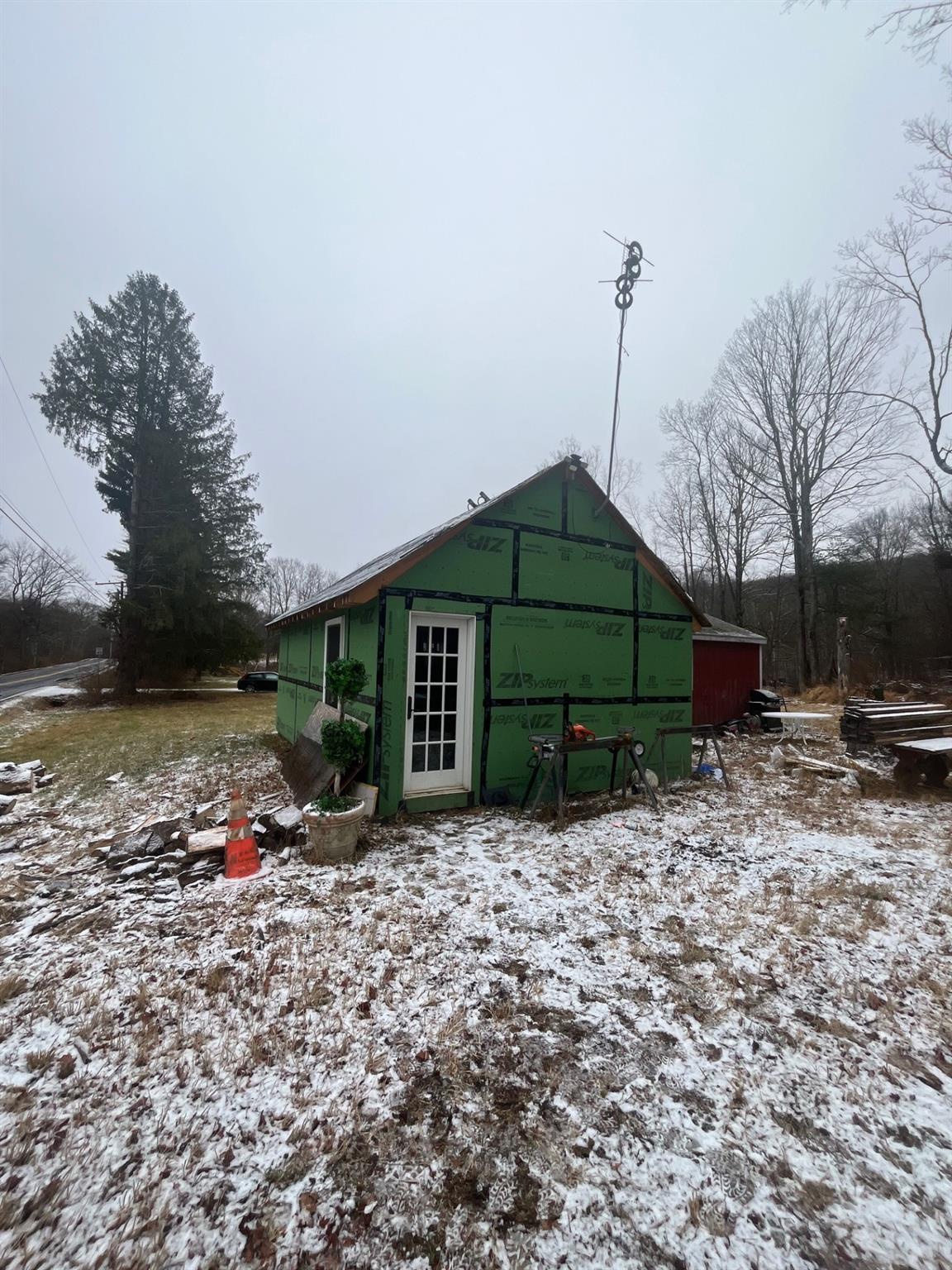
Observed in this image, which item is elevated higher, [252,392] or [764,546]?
[252,392]

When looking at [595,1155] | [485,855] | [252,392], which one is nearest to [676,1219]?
[595,1155]

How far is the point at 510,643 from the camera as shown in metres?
6.14

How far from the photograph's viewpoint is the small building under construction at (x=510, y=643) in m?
5.47

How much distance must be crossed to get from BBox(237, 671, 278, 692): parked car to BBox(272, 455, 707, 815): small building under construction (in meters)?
18.2

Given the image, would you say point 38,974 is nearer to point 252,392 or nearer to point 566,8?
point 566,8

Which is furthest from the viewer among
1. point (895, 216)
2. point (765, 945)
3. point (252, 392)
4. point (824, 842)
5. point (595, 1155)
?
point (252, 392)

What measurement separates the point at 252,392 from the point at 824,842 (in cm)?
3251

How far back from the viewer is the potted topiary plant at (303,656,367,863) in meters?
4.41

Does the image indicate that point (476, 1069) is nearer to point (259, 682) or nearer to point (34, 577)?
point (259, 682)

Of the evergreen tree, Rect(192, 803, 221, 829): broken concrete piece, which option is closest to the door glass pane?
Rect(192, 803, 221, 829): broken concrete piece

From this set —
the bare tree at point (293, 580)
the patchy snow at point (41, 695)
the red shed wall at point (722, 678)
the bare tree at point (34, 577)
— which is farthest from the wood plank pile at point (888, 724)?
the bare tree at point (34, 577)

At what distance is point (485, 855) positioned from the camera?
15.1 feet

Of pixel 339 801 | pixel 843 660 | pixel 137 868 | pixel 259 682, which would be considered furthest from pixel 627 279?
pixel 259 682

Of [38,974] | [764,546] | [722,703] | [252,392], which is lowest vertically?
[38,974]
